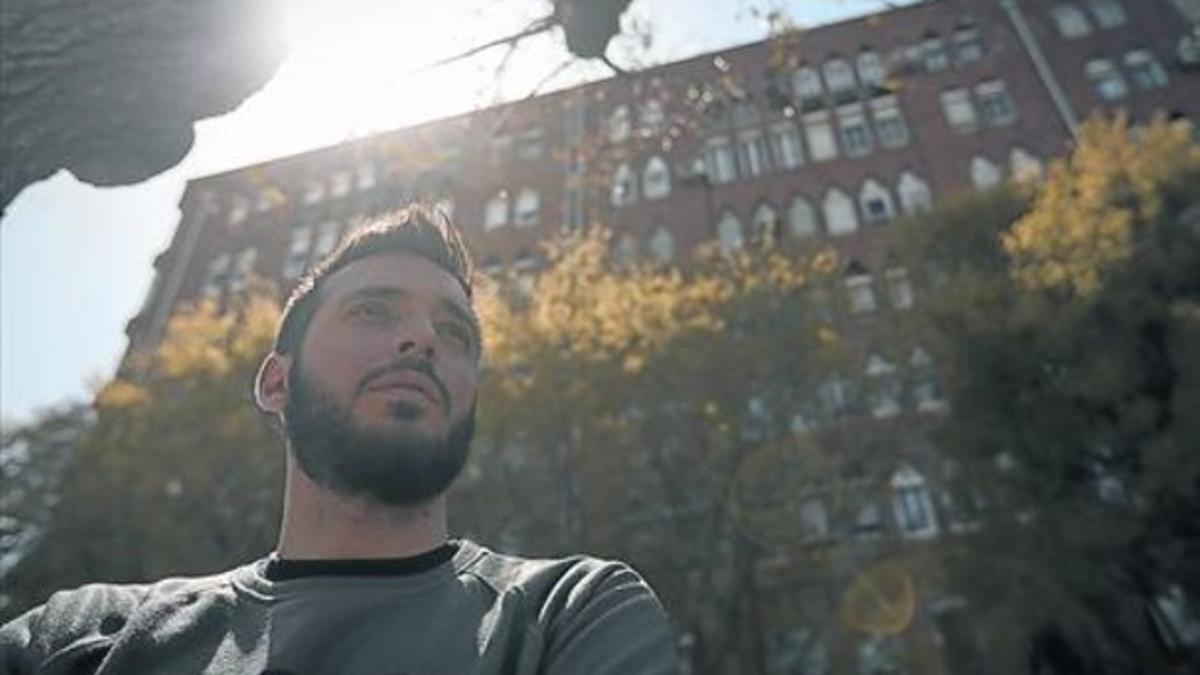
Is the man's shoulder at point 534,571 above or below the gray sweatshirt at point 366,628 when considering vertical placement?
below

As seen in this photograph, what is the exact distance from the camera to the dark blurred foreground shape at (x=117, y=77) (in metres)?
2.44

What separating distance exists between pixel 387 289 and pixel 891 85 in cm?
575

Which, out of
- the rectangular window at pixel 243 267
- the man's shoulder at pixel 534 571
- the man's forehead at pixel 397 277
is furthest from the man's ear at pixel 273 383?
the rectangular window at pixel 243 267

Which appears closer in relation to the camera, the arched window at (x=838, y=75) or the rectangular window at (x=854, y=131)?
the rectangular window at (x=854, y=131)

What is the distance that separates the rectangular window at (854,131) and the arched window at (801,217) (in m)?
2.43

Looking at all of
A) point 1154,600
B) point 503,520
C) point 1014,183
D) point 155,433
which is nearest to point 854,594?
point 1154,600

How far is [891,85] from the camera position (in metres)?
6.86

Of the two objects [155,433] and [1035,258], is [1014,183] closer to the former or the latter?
[1035,258]

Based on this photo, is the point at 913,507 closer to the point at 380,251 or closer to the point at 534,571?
the point at 380,251

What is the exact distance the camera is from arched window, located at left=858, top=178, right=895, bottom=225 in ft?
92.8

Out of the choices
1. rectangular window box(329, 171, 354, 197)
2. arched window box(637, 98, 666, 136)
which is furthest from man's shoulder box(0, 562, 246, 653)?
rectangular window box(329, 171, 354, 197)

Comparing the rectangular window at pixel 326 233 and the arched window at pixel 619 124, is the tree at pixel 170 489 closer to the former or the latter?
Answer: the arched window at pixel 619 124

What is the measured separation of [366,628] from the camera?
155 cm

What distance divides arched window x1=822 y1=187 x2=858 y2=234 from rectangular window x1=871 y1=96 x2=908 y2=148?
2541 mm
